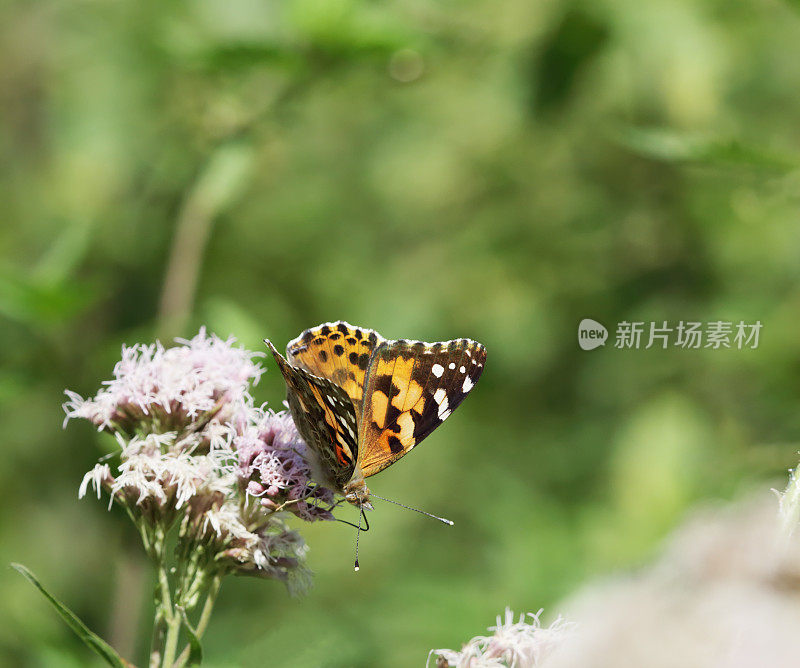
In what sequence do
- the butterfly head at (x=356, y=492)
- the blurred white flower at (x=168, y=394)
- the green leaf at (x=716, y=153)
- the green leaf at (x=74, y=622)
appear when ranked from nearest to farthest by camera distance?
the green leaf at (x=74, y=622) < the blurred white flower at (x=168, y=394) < the butterfly head at (x=356, y=492) < the green leaf at (x=716, y=153)

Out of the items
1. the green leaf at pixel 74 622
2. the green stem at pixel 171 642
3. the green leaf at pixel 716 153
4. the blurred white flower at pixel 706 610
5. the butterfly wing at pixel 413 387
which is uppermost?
the green leaf at pixel 716 153

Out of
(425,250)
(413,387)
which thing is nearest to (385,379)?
(413,387)

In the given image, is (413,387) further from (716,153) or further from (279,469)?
(716,153)

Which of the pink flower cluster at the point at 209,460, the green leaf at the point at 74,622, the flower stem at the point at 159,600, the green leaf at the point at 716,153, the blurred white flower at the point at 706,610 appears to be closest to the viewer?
the blurred white flower at the point at 706,610

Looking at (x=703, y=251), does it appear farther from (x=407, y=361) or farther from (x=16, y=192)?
(x=16, y=192)

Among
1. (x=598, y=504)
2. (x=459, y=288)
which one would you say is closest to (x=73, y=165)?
(x=459, y=288)

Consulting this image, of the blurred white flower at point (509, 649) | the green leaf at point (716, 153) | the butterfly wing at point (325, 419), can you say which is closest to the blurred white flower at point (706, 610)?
the blurred white flower at point (509, 649)

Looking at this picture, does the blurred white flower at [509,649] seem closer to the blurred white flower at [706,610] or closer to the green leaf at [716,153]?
the blurred white flower at [706,610]
